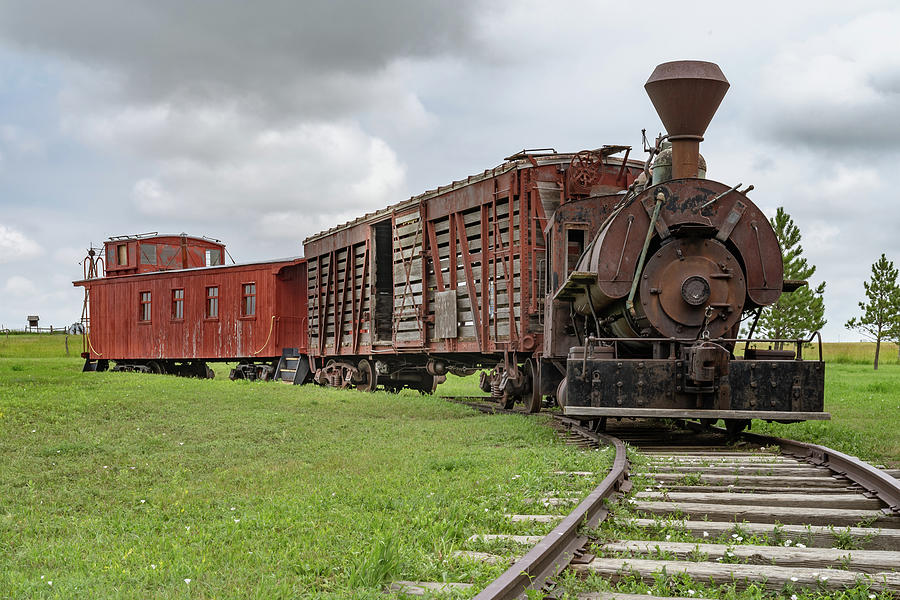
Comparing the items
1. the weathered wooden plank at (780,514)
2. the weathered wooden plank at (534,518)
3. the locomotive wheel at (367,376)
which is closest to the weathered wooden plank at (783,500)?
the weathered wooden plank at (780,514)

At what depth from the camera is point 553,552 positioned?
12.9ft

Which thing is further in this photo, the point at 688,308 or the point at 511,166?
the point at 511,166

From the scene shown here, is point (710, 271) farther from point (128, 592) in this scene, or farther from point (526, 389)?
point (128, 592)

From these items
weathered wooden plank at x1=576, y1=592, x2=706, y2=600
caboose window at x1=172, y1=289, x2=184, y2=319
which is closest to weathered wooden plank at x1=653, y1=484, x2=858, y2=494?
weathered wooden plank at x1=576, y1=592, x2=706, y2=600

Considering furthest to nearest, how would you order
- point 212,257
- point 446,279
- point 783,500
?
point 212,257 → point 446,279 → point 783,500

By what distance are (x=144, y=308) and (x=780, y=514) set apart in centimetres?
2467

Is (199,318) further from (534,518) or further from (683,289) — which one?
(534,518)

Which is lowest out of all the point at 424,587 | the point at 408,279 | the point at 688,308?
the point at 424,587

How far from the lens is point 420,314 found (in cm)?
1516

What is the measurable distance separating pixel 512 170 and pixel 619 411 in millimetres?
5054

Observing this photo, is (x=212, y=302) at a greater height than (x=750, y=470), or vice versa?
(x=212, y=302)

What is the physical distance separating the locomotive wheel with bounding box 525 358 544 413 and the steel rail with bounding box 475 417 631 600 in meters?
5.96

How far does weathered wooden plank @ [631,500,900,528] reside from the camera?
498 cm

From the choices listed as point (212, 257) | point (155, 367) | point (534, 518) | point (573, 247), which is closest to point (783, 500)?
point (534, 518)
